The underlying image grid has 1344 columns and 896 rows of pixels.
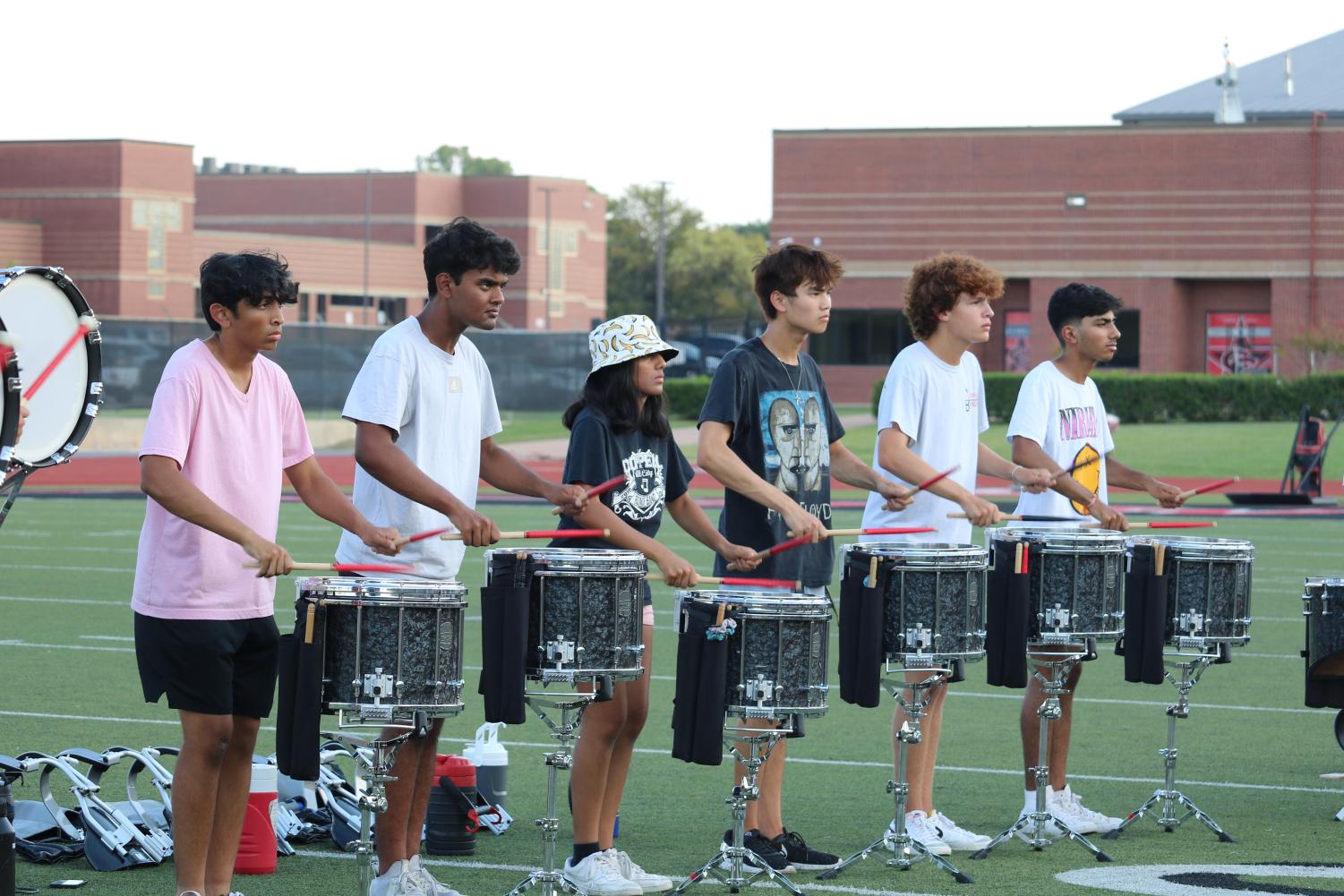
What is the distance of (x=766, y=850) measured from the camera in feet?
22.5

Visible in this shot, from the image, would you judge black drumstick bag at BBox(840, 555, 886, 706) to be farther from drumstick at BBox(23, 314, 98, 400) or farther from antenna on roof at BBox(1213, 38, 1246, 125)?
antenna on roof at BBox(1213, 38, 1246, 125)

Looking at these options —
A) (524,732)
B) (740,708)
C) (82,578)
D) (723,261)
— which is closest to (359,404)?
(740,708)

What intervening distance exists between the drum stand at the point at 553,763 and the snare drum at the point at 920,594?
1.12m

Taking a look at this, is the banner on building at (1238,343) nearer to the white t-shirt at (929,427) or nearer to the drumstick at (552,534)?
the white t-shirt at (929,427)

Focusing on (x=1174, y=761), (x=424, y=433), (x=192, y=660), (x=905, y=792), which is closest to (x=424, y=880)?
(x=192, y=660)

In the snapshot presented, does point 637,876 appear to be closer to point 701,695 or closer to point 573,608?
point 701,695

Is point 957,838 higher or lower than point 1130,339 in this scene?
lower

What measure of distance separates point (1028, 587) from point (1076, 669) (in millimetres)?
1032

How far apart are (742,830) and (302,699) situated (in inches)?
66.7

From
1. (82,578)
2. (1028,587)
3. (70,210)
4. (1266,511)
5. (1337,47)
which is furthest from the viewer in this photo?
(70,210)

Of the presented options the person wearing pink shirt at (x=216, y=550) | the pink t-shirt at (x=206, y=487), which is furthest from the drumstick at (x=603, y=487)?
the pink t-shirt at (x=206, y=487)

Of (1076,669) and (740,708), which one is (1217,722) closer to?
(1076,669)

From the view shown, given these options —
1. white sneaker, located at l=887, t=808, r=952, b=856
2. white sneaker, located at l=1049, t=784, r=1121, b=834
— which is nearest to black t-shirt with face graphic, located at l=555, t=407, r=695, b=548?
white sneaker, located at l=887, t=808, r=952, b=856

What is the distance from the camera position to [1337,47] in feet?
191
